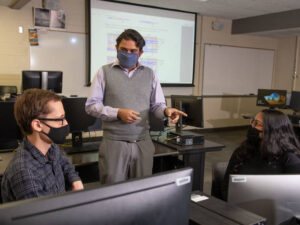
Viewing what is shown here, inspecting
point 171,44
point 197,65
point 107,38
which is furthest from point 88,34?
point 197,65

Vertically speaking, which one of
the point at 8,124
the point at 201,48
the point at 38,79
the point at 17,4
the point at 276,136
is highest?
the point at 17,4

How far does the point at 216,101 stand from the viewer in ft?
22.5

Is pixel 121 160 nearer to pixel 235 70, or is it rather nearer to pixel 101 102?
pixel 101 102

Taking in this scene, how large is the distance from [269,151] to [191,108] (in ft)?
4.85

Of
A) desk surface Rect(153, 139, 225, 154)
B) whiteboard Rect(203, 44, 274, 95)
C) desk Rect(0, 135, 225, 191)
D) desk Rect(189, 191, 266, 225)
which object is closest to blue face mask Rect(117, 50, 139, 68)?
desk Rect(0, 135, 225, 191)

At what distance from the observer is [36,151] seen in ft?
3.88

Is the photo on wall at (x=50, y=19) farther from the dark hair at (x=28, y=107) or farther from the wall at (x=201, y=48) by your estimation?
the dark hair at (x=28, y=107)

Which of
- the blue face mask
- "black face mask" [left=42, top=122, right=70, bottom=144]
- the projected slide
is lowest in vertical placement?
"black face mask" [left=42, top=122, right=70, bottom=144]

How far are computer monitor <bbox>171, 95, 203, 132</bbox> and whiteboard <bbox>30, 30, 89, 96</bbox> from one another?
8.24ft

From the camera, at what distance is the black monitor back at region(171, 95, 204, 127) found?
294 centimetres

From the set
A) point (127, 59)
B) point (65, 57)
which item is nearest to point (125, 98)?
point (127, 59)

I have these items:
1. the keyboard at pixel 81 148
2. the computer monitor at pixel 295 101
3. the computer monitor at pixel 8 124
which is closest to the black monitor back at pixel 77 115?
the keyboard at pixel 81 148

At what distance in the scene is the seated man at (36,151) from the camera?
109 centimetres

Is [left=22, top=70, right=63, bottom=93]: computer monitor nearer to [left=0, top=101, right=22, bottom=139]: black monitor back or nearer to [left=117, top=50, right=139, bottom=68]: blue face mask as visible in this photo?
[left=0, top=101, right=22, bottom=139]: black monitor back
